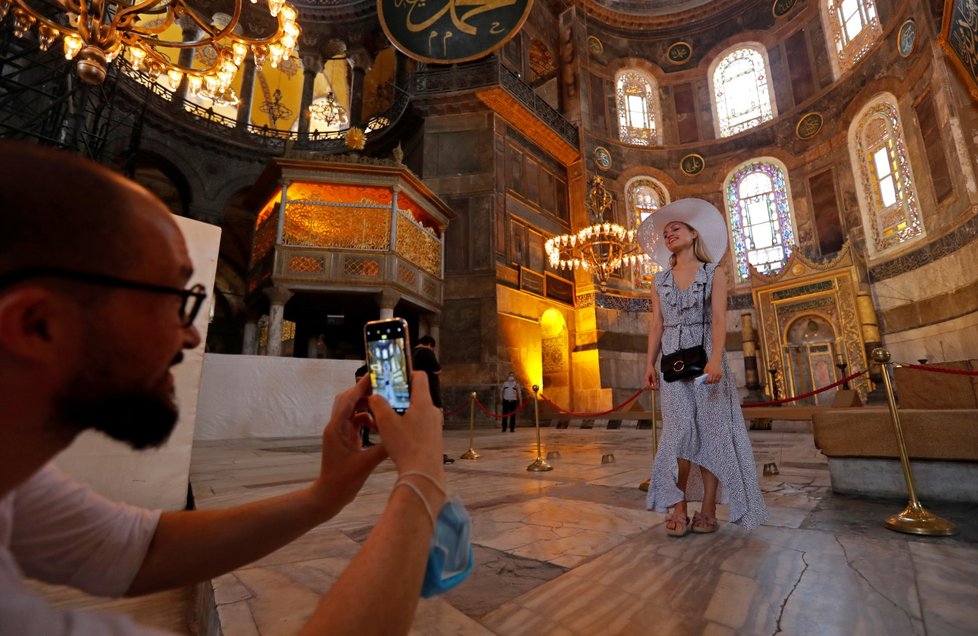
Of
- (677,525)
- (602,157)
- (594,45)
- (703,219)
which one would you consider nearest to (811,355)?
(602,157)

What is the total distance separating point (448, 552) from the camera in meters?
0.66

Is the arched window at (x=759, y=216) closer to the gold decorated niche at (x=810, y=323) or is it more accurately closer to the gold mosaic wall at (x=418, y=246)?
the gold decorated niche at (x=810, y=323)

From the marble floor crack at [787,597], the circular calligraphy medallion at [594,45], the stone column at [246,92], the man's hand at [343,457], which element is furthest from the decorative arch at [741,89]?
the man's hand at [343,457]

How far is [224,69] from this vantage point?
22.6 feet

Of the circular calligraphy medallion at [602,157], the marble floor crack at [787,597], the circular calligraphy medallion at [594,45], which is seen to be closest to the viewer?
the marble floor crack at [787,597]

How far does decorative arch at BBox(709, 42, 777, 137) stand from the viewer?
1702 cm

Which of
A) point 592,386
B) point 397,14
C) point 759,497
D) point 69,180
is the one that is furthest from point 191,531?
point 397,14

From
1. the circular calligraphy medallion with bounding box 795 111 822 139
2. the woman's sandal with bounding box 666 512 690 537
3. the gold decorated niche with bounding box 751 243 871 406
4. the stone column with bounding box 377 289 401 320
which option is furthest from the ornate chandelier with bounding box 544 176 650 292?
the woman's sandal with bounding box 666 512 690 537

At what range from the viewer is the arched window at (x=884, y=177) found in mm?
12312

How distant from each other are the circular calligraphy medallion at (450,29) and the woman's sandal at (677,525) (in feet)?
45.7

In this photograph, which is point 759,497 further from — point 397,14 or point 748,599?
point 397,14

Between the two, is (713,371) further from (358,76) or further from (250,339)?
(358,76)

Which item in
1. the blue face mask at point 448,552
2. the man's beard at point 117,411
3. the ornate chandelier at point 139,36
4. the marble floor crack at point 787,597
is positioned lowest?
the marble floor crack at point 787,597

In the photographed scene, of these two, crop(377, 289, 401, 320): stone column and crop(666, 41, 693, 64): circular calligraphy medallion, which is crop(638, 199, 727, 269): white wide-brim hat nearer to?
crop(377, 289, 401, 320): stone column
